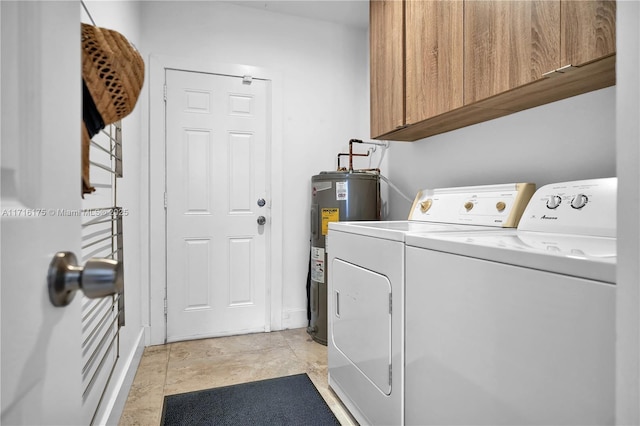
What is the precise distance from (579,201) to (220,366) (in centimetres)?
212

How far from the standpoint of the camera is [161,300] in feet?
8.60

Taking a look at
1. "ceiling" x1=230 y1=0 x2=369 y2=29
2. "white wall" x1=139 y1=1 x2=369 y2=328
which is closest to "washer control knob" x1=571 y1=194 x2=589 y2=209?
"white wall" x1=139 y1=1 x2=369 y2=328

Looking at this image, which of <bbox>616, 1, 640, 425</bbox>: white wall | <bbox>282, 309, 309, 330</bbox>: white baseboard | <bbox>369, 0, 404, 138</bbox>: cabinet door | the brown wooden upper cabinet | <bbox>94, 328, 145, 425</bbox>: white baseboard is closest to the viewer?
<bbox>616, 1, 640, 425</bbox>: white wall

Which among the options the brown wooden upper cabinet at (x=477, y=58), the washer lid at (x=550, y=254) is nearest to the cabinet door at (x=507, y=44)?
the brown wooden upper cabinet at (x=477, y=58)

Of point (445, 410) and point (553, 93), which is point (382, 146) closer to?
point (553, 93)

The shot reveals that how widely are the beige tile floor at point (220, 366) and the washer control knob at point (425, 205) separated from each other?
1.15 meters

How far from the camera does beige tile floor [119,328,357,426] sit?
1.83 metres

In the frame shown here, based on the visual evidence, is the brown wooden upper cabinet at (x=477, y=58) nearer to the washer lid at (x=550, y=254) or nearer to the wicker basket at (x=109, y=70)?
the washer lid at (x=550, y=254)

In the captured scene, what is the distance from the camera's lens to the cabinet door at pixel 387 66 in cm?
196

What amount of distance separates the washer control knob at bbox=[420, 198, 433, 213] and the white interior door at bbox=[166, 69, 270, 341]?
1292 mm

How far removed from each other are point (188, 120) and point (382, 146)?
1.53m

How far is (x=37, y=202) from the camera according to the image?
36 centimetres

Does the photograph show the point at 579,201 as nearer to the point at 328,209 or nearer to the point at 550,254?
the point at 550,254

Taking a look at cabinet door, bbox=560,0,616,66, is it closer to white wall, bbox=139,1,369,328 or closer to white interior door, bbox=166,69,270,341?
white wall, bbox=139,1,369,328
